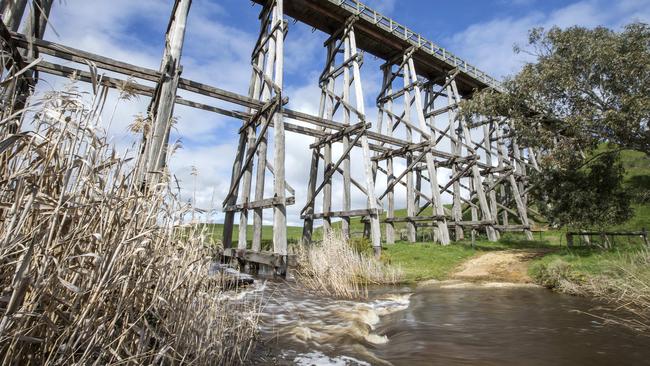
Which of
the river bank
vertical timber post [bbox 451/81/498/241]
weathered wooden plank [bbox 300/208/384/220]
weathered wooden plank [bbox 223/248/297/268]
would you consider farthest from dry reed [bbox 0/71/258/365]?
vertical timber post [bbox 451/81/498/241]

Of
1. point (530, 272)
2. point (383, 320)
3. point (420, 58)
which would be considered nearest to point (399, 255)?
point (530, 272)

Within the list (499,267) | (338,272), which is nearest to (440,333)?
(338,272)

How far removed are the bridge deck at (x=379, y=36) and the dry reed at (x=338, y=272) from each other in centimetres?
952

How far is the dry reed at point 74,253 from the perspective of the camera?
131 centimetres

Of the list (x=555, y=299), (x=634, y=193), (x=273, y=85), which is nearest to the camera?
(x=555, y=299)

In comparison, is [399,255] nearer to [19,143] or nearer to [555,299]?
[555,299]

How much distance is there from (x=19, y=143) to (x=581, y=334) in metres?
6.19

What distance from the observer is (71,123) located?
5.54 ft

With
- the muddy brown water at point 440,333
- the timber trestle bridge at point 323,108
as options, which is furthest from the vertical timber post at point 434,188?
the muddy brown water at point 440,333

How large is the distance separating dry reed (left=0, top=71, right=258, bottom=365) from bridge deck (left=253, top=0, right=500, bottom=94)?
41.1 ft

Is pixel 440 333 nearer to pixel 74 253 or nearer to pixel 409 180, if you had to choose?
pixel 74 253

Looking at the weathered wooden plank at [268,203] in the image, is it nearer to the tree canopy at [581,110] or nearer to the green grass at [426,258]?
the green grass at [426,258]

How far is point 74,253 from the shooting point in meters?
1.70

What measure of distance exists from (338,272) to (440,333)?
278cm
